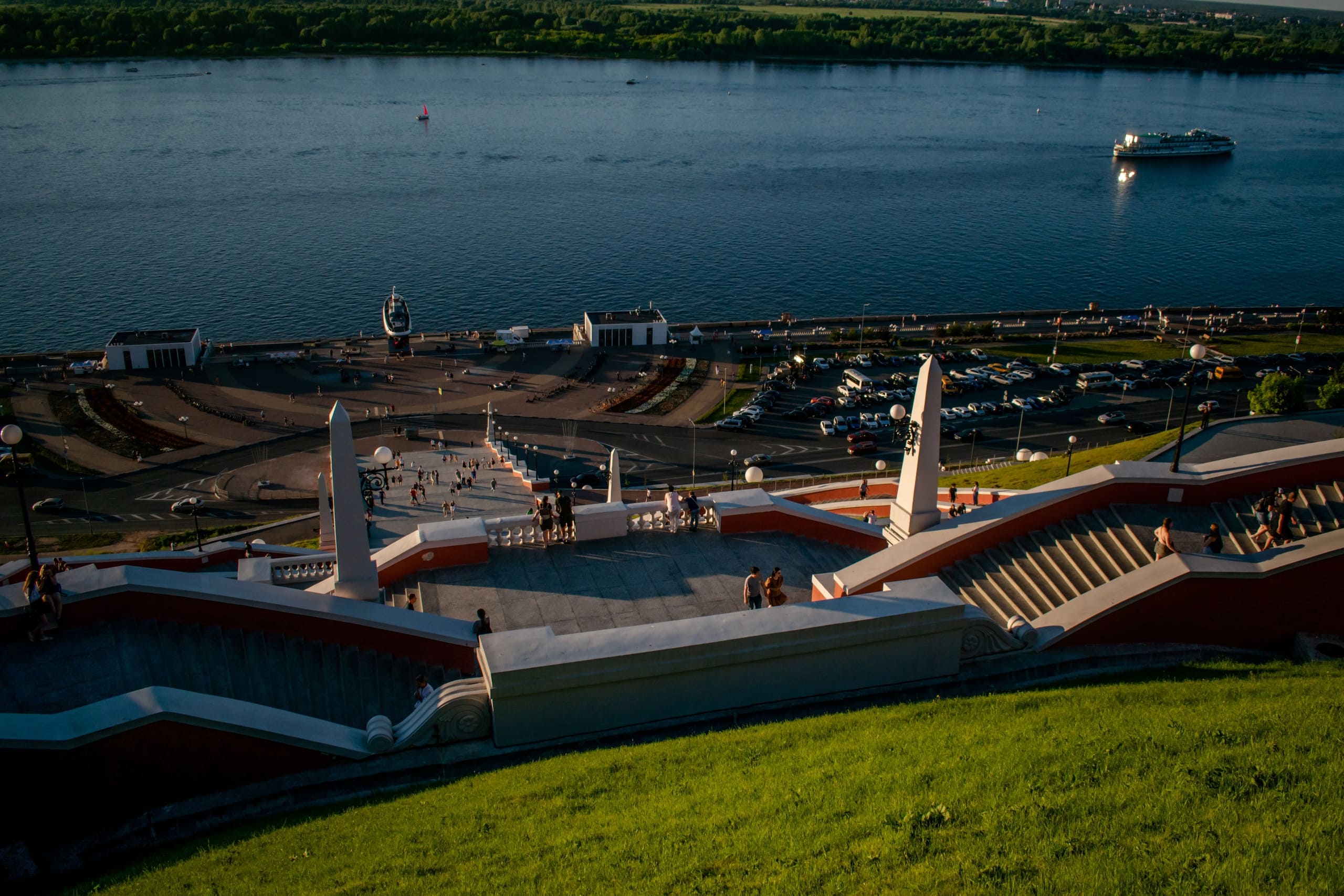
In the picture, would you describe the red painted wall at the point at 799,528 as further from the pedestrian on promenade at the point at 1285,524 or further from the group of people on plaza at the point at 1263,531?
the pedestrian on promenade at the point at 1285,524

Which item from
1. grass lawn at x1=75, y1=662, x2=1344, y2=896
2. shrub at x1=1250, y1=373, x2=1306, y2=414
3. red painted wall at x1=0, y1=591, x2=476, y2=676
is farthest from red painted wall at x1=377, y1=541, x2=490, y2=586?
shrub at x1=1250, y1=373, x2=1306, y2=414

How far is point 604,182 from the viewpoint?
110438 millimetres

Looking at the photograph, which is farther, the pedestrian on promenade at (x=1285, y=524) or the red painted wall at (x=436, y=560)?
the red painted wall at (x=436, y=560)

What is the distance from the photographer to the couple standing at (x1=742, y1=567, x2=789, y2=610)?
14.9 metres

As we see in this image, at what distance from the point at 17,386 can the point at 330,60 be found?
14677cm

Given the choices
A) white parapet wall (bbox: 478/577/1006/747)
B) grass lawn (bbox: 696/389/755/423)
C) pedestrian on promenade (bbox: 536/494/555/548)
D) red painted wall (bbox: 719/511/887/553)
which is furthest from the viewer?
grass lawn (bbox: 696/389/755/423)

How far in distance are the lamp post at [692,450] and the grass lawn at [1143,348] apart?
2245 cm

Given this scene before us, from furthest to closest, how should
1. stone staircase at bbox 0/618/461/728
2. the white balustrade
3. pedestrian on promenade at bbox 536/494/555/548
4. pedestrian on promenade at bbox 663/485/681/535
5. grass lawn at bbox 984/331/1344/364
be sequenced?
grass lawn at bbox 984/331/1344/364 → pedestrian on promenade at bbox 663/485/681/535 → the white balustrade → pedestrian on promenade at bbox 536/494/555/548 → stone staircase at bbox 0/618/461/728

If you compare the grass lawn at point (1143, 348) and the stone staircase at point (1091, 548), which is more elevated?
the stone staircase at point (1091, 548)

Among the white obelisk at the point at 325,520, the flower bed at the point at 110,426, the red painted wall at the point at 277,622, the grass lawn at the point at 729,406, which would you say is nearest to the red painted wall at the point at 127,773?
the red painted wall at the point at 277,622

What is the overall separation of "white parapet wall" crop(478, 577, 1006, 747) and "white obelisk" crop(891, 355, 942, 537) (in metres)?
3.95

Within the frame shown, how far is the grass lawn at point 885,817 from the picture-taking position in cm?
851

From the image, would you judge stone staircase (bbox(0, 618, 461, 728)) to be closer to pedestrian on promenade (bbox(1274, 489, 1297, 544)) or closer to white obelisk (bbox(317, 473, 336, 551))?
white obelisk (bbox(317, 473, 336, 551))

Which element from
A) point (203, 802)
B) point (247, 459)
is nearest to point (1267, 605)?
point (203, 802)
